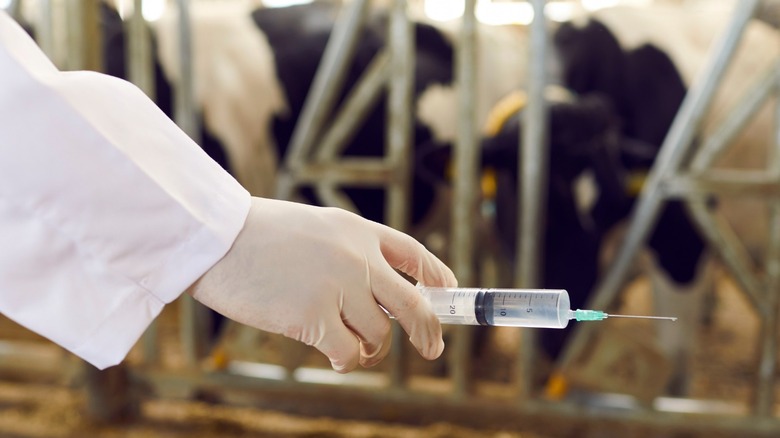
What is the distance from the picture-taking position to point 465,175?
1.68 m

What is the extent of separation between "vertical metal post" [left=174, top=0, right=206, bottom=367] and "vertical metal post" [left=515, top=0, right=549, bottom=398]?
68 centimetres

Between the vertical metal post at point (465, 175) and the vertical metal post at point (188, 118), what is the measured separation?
0.55 m

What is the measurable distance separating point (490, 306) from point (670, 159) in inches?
44.2

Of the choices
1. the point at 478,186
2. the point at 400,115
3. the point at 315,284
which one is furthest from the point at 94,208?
the point at 478,186

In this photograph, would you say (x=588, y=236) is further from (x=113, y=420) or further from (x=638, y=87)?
(x=113, y=420)

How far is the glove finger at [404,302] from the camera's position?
0.59m

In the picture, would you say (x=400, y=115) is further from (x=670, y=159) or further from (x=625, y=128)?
(x=625, y=128)

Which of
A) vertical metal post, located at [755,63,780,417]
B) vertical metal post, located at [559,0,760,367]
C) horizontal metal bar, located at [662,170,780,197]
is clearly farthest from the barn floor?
horizontal metal bar, located at [662,170,780,197]

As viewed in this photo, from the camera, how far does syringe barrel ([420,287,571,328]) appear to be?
62cm

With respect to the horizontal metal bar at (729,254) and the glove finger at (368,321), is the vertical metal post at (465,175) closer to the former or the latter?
the horizontal metal bar at (729,254)

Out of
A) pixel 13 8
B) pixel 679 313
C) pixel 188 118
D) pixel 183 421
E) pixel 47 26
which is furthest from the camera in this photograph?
pixel 679 313

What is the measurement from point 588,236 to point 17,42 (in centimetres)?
142

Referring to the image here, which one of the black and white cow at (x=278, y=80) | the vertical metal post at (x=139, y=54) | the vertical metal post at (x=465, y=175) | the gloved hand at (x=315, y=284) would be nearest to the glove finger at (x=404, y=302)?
the gloved hand at (x=315, y=284)

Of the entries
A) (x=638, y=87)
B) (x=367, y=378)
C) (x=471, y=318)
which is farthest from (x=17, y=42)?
(x=638, y=87)
